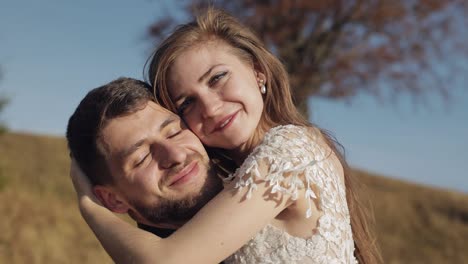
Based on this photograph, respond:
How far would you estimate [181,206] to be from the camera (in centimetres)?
248

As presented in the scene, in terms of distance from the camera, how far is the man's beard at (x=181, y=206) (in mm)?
2475

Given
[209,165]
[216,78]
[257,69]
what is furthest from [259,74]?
[209,165]

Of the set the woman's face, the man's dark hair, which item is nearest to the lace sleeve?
the woman's face

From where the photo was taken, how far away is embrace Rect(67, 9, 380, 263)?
2250mm

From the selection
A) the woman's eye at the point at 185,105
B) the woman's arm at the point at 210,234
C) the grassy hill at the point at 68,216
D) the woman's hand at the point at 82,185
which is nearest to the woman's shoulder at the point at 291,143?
the woman's arm at the point at 210,234

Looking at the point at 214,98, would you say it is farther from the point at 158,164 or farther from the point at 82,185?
the point at 82,185

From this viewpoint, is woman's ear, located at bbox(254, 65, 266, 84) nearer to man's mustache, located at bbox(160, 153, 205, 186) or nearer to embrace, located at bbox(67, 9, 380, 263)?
embrace, located at bbox(67, 9, 380, 263)

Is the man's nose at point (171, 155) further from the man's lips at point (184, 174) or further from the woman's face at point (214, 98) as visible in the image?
the woman's face at point (214, 98)

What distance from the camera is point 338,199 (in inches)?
101

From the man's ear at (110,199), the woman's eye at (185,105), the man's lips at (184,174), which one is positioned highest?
the woman's eye at (185,105)

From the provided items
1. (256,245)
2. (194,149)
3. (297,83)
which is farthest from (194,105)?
(297,83)

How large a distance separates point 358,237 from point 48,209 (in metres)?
5.76

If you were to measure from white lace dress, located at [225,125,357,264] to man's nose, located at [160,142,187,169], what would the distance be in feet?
0.73

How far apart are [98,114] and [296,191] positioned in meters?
0.91
